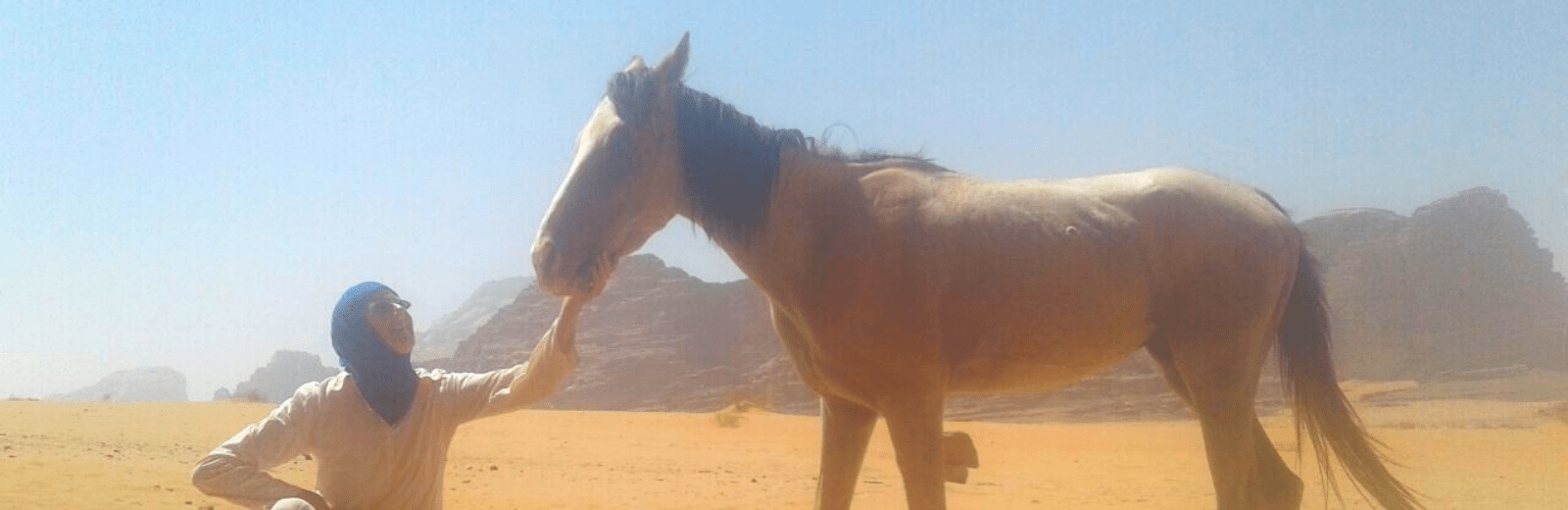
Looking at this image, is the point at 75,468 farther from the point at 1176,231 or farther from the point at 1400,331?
the point at 1400,331

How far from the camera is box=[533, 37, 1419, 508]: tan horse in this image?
341 cm

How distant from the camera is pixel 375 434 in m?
3.62

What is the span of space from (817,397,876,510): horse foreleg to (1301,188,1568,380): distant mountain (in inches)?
2396

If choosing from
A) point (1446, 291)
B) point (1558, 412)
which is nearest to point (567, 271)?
point (1558, 412)

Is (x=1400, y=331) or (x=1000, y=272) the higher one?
(x=1000, y=272)

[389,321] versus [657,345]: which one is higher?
[389,321]

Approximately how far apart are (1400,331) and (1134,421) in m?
33.2

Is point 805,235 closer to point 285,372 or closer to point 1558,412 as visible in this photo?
point 1558,412

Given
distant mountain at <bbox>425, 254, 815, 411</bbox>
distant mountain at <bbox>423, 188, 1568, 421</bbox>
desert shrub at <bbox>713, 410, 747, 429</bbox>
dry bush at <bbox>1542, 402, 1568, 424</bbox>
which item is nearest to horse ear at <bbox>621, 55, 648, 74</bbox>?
desert shrub at <bbox>713, 410, 747, 429</bbox>

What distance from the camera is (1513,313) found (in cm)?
6391

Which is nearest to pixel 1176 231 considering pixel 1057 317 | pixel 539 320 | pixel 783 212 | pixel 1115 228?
pixel 1115 228

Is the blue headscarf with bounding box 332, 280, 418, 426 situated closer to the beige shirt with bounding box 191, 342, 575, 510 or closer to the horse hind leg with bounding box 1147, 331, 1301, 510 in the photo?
the beige shirt with bounding box 191, 342, 575, 510

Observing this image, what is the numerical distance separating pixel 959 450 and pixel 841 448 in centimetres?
62

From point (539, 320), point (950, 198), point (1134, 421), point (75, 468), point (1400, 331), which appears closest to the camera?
point (950, 198)
